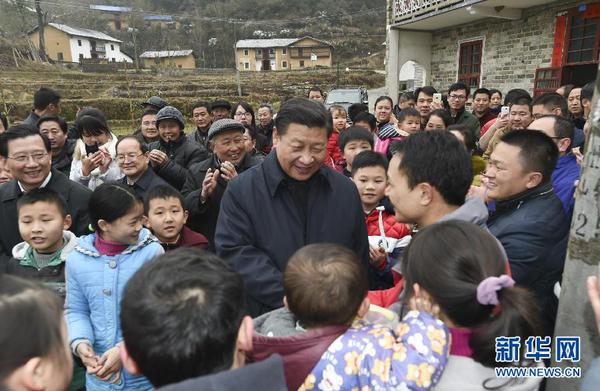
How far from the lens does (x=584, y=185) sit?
137 centimetres

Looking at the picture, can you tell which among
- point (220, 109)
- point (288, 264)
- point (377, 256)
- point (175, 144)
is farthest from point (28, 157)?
point (220, 109)

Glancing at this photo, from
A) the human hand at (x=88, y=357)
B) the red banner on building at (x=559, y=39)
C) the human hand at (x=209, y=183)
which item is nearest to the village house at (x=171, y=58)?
the red banner on building at (x=559, y=39)

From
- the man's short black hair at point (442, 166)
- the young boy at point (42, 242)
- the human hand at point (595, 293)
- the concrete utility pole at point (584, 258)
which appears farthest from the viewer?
the young boy at point (42, 242)

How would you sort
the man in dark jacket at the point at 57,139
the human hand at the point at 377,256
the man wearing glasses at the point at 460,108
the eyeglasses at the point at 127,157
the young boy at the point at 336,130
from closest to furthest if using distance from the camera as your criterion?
the human hand at the point at 377,256
the eyeglasses at the point at 127,157
the man in dark jacket at the point at 57,139
the young boy at the point at 336,130
the man wearing glasses at the point at 460,108

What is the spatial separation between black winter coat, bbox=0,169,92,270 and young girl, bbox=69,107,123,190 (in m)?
0.63

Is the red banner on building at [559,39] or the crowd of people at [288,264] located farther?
the red banner on building at [559,39]

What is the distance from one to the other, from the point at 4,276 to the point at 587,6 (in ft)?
34.9

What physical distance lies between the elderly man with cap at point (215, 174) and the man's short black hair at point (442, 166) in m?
1.54

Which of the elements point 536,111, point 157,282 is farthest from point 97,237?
point 536,111

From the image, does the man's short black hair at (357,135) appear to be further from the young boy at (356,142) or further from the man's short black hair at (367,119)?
the man's short black hair at (367,119)

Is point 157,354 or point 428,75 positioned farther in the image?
point 428,75

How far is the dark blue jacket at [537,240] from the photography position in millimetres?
1760

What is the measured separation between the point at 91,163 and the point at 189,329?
2.87 m

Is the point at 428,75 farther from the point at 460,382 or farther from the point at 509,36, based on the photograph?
the point at 460,382
